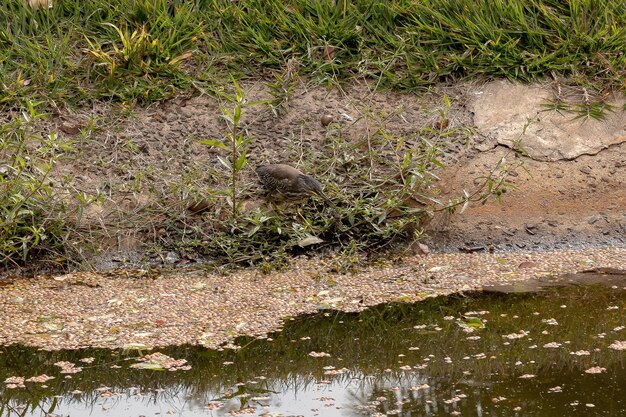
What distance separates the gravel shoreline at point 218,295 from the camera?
480 centimetres

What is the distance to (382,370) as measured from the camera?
436 centimetres

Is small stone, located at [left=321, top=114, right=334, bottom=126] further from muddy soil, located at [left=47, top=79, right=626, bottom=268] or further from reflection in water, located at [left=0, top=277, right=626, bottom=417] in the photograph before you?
reflection in water, located at [left=0, top=277, right=626, bottom=417]

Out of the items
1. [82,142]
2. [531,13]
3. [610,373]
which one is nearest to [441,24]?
[531,13]

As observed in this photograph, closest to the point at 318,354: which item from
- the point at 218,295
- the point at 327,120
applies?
the point at 218,295

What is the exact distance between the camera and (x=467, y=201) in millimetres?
5961

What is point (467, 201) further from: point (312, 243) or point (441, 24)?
point (441, 24)

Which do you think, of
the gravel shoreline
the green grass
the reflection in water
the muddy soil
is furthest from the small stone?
the reflection in water

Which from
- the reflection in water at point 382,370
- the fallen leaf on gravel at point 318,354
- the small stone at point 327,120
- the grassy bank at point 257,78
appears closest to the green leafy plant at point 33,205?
the grassy bank at point 257,78

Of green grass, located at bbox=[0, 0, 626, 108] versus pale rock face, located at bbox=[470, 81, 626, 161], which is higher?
green grass, located at bbox=[0, 0, 626, 108]

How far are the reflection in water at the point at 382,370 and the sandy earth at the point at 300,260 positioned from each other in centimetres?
22

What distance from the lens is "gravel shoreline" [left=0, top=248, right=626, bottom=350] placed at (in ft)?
15.8

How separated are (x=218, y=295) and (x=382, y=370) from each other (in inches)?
47.5

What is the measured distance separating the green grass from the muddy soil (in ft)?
0.47

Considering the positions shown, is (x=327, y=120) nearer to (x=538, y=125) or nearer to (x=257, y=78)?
(x=257, y=78)
